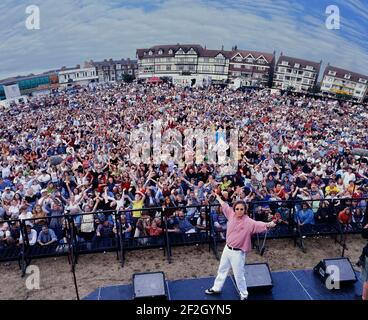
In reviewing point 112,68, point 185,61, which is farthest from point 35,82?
point 185,61

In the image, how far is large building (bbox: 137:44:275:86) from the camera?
281 feet

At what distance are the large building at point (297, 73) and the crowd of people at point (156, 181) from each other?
6408cm

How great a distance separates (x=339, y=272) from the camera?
5.50m

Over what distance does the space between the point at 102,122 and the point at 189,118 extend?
7.39 meters

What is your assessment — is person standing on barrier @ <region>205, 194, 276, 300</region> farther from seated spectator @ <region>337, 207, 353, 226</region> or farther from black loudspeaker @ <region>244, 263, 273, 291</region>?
seated spectator @ <region>337, 207, 353, 226</region>

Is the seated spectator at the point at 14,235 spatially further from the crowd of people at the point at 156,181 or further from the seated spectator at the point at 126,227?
the seated spectator at the point at 126,227

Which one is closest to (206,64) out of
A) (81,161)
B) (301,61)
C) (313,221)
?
(301,61)

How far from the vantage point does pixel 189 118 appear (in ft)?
85.0

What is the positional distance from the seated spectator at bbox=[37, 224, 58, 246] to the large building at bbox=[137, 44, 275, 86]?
85567 millimetres

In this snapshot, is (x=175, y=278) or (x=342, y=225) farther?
(x=342, y=225)

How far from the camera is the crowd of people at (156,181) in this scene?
7.36 metres

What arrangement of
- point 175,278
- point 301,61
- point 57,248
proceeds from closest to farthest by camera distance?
point 175,278 < point 57,248 < point 301,61
